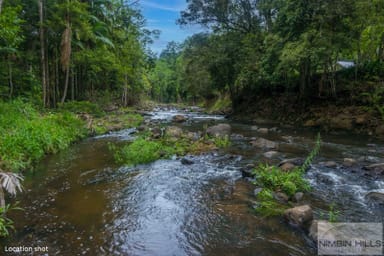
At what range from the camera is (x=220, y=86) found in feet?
81.7

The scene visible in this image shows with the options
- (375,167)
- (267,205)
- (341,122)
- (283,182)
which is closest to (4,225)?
(267,205)

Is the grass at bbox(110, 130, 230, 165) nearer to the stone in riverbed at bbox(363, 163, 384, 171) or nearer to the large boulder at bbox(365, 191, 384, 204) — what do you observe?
the stone in riverbed at bbox(363, 163, 384, 171)

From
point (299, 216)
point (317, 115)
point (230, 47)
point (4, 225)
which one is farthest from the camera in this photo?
point (230, 47)

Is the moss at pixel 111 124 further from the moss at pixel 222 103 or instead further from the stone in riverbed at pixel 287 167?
the moss at pixel 222 103

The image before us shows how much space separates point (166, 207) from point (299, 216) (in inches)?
93.3

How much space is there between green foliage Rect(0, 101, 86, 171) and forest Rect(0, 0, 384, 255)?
5 centimetres

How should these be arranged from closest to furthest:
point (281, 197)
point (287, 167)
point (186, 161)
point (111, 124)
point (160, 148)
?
point (281, 197) → point (287, 167) → point (186, 161) → point (160, 148) → point (111, 124)

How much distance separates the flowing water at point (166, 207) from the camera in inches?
151

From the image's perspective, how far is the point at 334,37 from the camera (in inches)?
516

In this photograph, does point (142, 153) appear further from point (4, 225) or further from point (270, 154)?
point (4, 225)

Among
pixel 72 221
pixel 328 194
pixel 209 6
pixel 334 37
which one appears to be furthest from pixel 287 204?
pixel 209 6

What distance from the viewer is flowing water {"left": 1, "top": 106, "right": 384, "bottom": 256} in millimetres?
3828

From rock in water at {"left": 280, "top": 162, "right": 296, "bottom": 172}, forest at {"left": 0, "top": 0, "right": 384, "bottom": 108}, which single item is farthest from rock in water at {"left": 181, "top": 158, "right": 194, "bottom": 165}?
forest at {"left": 0, "top": 0, "right": 384, "bottom": 108}

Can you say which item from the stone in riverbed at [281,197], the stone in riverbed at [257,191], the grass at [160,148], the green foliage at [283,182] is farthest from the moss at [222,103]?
the stone in riverbed at [281,197]
